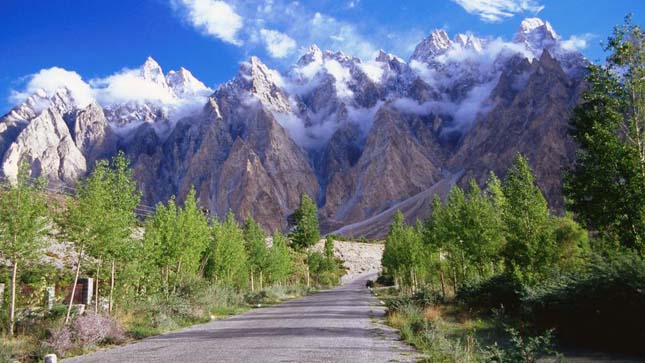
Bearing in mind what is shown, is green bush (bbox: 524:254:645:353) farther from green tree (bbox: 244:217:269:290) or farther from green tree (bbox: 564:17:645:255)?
green tree (bbox: 244:217:269:290)

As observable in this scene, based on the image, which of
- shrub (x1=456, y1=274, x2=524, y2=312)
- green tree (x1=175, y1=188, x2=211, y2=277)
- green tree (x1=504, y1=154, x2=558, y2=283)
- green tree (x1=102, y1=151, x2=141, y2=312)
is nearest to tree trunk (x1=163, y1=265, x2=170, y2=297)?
green tree (x1=175, y1=188, x2=211, y2=277)

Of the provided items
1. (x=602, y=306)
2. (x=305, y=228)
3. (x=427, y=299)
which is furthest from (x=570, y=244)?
(x=305, y=228)

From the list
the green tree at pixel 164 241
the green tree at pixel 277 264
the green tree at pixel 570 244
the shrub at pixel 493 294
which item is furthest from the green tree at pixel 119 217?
the green tree at pixel 277 264

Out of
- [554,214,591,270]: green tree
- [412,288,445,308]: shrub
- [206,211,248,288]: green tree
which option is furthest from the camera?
[206,211,248,288]: green tree

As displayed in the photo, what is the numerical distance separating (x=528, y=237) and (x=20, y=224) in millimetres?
19090

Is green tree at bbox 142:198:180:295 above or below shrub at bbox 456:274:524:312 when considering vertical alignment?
above

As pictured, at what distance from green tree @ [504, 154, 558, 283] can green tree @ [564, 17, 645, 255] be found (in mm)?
1903

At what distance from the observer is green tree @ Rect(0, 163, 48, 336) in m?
15.3

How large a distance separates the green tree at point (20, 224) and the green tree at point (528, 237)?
18.0 metres

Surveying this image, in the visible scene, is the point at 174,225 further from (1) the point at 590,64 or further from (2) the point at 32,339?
(1) the point at 590,64

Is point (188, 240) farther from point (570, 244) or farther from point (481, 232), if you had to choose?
point (570, 244)

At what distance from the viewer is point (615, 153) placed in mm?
16312

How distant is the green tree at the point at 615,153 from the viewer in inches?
631

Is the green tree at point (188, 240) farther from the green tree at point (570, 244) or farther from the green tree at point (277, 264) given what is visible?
the green tree at point (277, 264)
